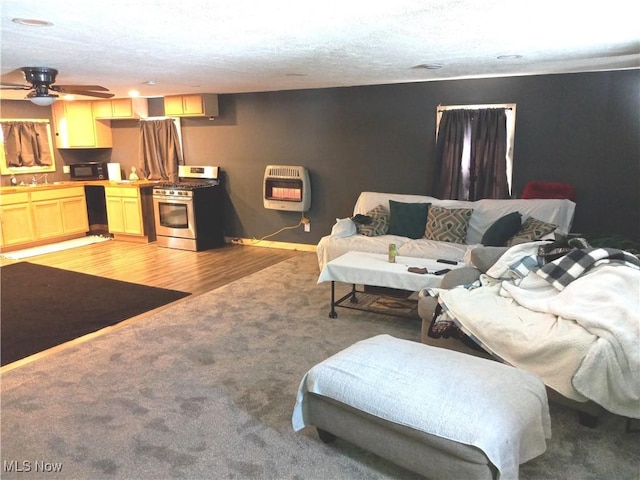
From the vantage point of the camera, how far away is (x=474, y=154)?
5.17 m

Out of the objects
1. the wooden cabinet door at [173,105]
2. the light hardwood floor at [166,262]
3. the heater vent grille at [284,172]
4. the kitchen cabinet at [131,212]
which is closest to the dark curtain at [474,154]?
the heater vent grille at [284,172]

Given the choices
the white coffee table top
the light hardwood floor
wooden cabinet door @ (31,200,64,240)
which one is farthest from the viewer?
wooden cabinet door @ (31,200,64,240)

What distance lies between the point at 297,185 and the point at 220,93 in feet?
5.70

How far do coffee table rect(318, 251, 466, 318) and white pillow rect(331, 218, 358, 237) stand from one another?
0.75 m

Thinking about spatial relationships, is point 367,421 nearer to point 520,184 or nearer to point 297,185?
point 520,184

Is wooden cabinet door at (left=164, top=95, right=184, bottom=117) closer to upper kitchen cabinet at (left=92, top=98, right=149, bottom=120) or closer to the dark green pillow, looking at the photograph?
upper kitchen cabinet at (left=92, top=98, right=149, bottom=120)

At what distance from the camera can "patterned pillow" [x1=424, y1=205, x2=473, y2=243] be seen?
4.70 metres

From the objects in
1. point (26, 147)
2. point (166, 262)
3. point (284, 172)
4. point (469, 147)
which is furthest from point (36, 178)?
point (469, 147)

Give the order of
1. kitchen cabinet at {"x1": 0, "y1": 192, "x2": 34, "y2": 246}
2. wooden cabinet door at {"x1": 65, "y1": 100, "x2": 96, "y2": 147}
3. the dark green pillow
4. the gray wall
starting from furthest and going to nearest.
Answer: wooden cabinet door at {"x1": 65, "y1": 100, "x2": 96, "y2": 147}
kitchen cabinet at {"x1": 0, "y1": 192, "x2": 34, "y2": 246}
the gray wall
the dark green pillow

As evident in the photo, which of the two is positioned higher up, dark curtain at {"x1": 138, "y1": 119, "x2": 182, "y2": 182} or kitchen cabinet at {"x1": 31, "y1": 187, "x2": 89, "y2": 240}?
dark curtain at {"x1": 138, "y1": 119, "x2": 182, "y2": 182}

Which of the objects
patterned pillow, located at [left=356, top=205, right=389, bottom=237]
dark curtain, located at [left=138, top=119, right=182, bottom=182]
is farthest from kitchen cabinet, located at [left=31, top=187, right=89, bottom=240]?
patterned pillow, located at [left=356, top=205, right=389, bottom=237]

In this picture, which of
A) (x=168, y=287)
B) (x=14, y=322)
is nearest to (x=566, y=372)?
(x=168, y=287)

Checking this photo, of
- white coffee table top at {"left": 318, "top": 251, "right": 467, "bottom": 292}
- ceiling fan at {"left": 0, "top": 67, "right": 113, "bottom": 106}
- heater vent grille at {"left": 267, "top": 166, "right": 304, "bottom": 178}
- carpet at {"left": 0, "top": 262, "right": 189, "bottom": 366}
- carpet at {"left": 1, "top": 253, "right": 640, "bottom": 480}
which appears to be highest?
ceiling fan at {"left": 0, "top": 67, "right": 113, "bottom": 106}

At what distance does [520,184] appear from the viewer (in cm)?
509
